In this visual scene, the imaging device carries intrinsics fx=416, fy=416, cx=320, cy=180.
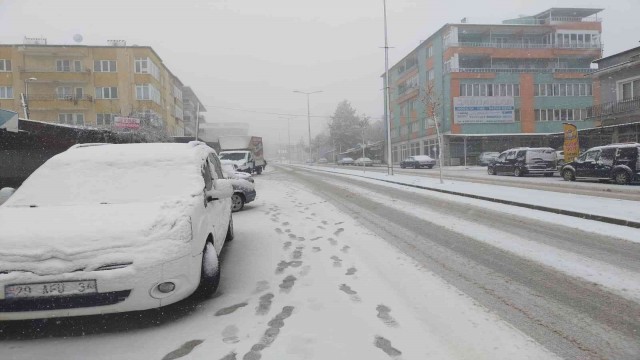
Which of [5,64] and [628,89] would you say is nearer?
[628,89]

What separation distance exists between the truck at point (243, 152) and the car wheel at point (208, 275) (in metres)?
21.3

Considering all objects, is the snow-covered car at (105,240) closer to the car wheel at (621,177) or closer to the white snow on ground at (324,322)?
the white snow on ground at (324,322)

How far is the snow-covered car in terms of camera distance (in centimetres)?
324

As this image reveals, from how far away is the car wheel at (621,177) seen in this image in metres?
16.7

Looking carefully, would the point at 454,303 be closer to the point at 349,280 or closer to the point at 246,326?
the point at 349,280

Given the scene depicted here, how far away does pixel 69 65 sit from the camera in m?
47.4

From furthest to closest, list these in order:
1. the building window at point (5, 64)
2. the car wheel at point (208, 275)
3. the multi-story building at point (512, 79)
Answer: the multi-story building at point (512, 79) < the building window at point (5, 64) < the car wheel at point (208, 275)

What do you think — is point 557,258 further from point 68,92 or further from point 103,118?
point 68,92

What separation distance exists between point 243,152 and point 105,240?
25.9 metres

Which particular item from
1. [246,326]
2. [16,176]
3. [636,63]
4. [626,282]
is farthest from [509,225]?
[636,63]

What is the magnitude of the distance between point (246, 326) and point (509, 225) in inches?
241

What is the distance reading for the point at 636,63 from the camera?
2627 cm

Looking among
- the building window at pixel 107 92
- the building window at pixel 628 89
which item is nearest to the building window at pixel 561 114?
the building window at pixel 628 89

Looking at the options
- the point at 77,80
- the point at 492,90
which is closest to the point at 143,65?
the point at 77,80
